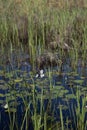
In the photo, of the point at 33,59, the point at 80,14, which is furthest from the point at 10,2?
the point at 33,59

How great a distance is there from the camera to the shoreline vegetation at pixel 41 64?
340cm

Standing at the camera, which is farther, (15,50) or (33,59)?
(15,50)

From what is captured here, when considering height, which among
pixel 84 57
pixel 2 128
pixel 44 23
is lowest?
pixel 2 128

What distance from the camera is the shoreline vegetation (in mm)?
3402

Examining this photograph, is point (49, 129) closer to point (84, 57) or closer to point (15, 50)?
point (84, 57)

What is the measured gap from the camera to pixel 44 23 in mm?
7117

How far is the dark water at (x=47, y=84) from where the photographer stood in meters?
3.61

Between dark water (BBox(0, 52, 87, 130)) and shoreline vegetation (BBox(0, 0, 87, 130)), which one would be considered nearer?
shoreline vegetation (BBox(0, 0, 87, 130))

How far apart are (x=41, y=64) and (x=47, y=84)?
37.3 inches

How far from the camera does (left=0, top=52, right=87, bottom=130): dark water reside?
361 cm

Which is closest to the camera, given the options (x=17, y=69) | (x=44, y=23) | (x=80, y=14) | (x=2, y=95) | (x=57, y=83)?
(x=2, y=95)

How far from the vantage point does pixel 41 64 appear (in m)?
5.34

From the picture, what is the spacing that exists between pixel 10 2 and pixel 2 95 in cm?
441

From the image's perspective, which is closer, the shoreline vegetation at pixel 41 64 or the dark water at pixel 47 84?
the shoreline vegetation at pixel 41 64
